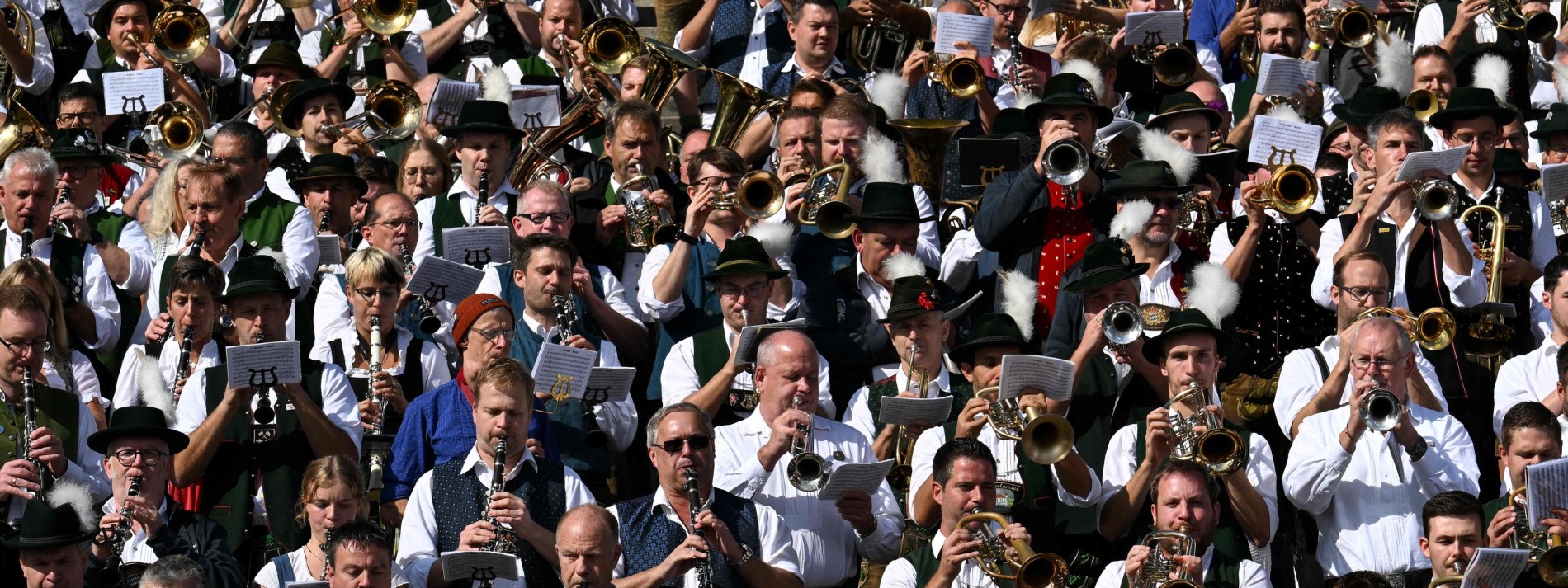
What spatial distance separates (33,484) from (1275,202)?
19.5ft

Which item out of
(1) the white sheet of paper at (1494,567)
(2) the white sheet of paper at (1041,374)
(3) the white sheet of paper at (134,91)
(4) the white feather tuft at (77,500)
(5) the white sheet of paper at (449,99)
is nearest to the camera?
(4) the white feather tuft at (77,500)

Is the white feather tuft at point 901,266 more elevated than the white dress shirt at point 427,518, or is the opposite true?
the white feather tuft at point 901,266

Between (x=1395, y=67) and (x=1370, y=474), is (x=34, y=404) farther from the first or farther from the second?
(x=1395, y=67)

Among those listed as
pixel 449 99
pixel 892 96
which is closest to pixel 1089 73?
pixel 892 96

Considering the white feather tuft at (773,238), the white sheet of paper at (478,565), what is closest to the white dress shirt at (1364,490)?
the white feather tuft at (773,238)

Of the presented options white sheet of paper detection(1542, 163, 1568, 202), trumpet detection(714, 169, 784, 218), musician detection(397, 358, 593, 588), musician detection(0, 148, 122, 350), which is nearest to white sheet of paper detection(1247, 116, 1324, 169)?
white sheet of paper detection(1542, 163, 1568, 202)

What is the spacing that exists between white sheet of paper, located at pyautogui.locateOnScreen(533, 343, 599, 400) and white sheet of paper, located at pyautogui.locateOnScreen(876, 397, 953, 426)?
126 cm

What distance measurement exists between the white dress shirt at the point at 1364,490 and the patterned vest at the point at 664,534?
230cm

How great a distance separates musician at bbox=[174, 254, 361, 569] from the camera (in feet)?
36.7

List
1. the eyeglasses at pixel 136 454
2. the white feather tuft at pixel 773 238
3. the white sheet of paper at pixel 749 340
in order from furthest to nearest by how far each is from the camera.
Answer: the white feather tuft at pixel 773 238, the white sheet of paper at pixel 749 340, the eyeglasses at pixel 136 454

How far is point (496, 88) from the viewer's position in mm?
14547

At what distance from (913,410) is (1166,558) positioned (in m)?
1.34

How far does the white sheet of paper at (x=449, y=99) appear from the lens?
14.5 metres

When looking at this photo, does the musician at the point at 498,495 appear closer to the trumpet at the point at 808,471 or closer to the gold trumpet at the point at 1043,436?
the trumpet at the point at 808,471
